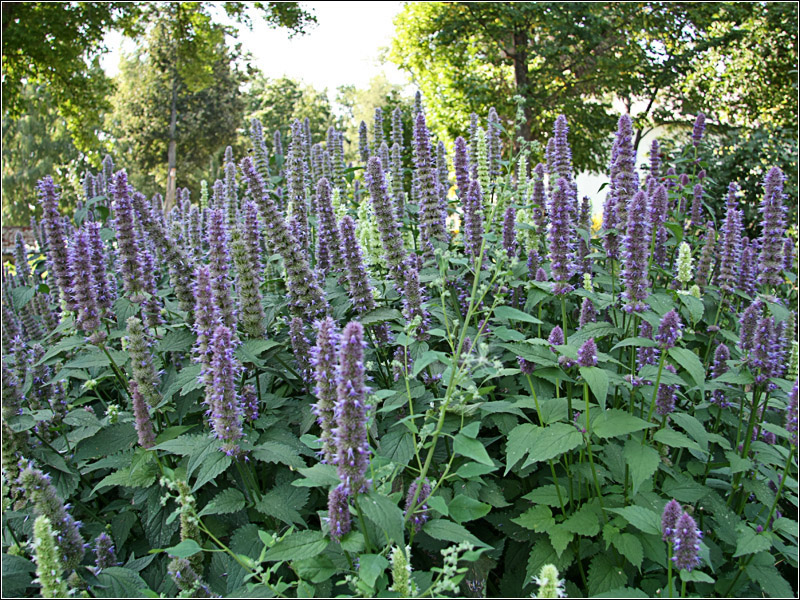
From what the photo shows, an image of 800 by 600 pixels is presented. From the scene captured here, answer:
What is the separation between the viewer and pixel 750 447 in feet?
10.2

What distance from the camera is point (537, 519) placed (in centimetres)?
284

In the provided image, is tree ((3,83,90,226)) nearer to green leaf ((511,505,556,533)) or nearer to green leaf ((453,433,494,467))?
green leaf ((511,505,556,533))

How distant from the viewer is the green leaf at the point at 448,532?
7.76ft

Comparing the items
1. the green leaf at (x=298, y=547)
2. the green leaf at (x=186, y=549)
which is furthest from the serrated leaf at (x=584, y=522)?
the green leaf at (x=186, y=549)

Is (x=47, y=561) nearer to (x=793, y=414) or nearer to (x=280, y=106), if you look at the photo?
(x=793, y=414)

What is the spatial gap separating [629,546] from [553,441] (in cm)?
59

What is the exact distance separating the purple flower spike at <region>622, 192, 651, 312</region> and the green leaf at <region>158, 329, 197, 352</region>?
2474 mm

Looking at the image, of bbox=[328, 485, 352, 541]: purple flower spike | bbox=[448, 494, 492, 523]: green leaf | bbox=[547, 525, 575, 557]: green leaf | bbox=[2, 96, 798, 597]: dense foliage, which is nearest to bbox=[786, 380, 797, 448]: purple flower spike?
bbox=[2, 96, 798, 597]: dense foliage

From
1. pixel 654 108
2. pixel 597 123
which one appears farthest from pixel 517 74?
pixel 654 108

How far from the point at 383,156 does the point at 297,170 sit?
0.88 meters

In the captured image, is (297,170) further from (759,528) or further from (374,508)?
(759,528)

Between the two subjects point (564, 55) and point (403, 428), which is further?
point (564, 55)

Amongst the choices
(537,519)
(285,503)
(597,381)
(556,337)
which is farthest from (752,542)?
(285,503)

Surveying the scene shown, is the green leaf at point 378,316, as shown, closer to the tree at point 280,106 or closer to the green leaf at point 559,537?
the green leaf at point 559,537
